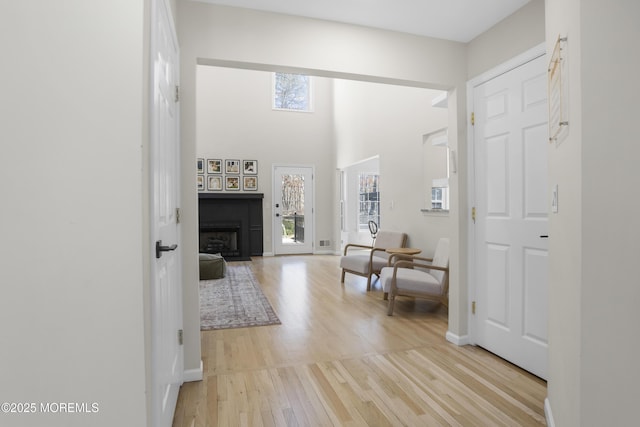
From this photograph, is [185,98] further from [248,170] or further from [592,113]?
[248,170]

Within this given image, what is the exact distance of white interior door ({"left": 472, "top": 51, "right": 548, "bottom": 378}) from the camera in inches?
91.7

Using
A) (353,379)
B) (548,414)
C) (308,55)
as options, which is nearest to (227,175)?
(308,55)

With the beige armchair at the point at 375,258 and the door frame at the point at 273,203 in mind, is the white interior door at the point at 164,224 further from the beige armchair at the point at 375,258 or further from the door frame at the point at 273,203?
the door frame at the point at 273,203

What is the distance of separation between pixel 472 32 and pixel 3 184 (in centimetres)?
300

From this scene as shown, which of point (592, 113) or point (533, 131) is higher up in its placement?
point (533, 131)

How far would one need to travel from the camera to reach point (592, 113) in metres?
1.26

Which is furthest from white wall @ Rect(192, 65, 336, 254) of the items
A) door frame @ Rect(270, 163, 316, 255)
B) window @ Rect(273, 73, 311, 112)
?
window @ Rect(273, 73, 311, 112)

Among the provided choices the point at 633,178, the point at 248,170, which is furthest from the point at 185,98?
the point at 248,170

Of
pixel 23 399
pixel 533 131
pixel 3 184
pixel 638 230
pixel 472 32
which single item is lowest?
pixel 23 399

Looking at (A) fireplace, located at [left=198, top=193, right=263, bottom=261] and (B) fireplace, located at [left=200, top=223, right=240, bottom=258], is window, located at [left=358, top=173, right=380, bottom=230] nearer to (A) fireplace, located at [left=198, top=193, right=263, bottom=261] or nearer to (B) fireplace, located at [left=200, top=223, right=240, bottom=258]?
(A) fireplace, located at [left=198, top=193, right=263, bottom=261]

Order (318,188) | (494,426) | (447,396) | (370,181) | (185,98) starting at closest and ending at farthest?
(494,426) → (447,396) → (185,98) → (370,181) → (318,188)

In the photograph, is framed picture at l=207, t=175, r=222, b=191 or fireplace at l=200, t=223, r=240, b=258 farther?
framed picture at l=207, t=175, r=222, b=191

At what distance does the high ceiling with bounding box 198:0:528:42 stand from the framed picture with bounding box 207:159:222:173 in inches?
223

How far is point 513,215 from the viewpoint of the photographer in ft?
8.29
